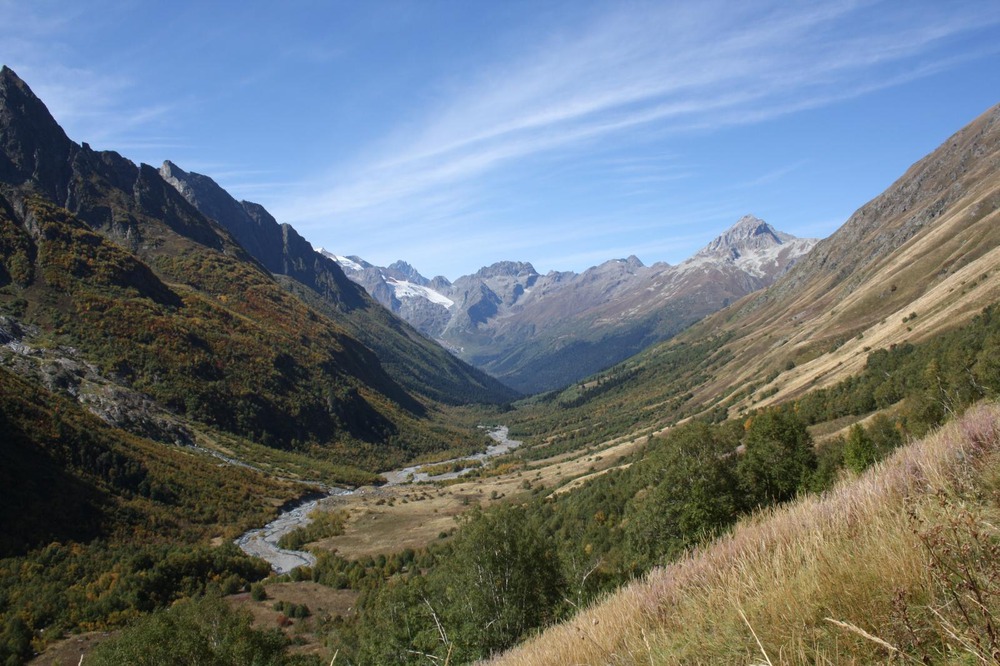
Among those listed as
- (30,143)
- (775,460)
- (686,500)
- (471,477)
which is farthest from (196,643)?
(30,143)

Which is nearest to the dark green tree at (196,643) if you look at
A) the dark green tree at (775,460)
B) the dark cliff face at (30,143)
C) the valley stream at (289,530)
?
the dark green tree at (775,460)

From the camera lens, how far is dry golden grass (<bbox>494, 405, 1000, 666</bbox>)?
9.60 ft

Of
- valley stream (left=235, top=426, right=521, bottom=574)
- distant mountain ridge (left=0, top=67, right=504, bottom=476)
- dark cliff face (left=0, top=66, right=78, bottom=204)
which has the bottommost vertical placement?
valley stream (left=235, top=426, right=521, bottom=574)

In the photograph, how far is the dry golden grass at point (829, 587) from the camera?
2.93 metres

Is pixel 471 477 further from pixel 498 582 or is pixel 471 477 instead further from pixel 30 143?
pixel 30 143

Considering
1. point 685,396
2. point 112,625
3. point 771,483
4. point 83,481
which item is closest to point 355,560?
point 112,625

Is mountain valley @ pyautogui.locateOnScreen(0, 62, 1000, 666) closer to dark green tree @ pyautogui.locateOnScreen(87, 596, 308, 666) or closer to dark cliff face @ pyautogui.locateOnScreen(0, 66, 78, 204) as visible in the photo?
dark green tree @ pyautogui.locateOnScreen(87, 596, 308, 666)

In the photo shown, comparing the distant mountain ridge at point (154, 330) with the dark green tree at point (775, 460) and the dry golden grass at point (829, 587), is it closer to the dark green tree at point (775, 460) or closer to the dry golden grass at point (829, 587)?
the dark green tree at point (775, 460)

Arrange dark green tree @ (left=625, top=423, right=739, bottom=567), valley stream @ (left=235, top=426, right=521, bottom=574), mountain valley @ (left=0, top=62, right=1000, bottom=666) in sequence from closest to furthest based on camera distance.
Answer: mountain valley @ (left=0, top=62, right=1000, bottom=666)
dark green tree @ (left=625, top=423, right=739, bottom=567)
valley stream @ (left=235, top=426, right=521, bottom=574)

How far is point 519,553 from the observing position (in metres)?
27.8

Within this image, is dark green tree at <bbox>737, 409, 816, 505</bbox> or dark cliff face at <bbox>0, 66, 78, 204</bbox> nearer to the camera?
dark green tree at <bbox>737, 409, 816, 505</bbox>

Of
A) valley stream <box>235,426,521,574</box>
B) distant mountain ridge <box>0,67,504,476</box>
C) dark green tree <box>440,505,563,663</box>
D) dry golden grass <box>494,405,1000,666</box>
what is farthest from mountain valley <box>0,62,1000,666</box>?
valley stream <box>235,426,521,574</box>

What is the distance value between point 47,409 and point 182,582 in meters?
35.8

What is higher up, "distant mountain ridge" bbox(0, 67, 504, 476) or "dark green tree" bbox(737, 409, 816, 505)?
"distant mountain ridge" bbox(0, 67, 504, 476)
